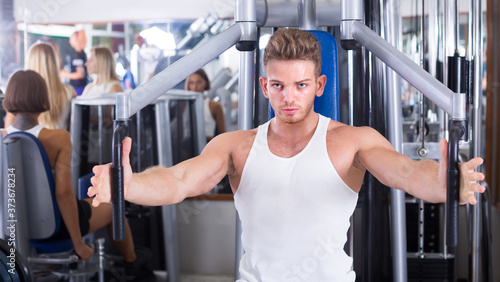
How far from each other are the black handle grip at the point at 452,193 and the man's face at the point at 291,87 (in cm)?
50

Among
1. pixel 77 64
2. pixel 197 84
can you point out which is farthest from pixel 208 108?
pixel 77 64

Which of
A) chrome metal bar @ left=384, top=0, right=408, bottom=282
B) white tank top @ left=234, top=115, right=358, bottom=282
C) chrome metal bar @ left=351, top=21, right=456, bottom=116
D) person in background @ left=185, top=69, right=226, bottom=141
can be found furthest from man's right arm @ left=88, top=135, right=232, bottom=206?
person in background @ left=185, top=69, right=226, bottom=141

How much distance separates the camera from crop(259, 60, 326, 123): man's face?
156cm

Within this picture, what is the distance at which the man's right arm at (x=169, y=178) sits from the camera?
1.25 metres

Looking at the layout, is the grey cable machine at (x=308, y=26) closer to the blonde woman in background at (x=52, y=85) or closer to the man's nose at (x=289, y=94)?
the man's nose at (x=289, y=94)

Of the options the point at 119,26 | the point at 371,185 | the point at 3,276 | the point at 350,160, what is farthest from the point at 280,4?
the point at 119,26

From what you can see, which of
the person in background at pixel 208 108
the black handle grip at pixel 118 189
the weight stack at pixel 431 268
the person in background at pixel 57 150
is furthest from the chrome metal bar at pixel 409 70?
the person in background at pixel 208 108

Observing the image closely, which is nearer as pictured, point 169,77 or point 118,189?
point 118,189

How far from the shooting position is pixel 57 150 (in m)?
3.35

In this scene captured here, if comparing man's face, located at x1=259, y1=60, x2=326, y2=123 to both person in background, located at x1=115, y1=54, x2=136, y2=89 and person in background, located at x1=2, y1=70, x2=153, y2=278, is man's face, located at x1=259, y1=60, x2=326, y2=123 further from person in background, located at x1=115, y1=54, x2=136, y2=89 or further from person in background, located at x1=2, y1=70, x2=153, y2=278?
person in background, located at x1=115, y1=54, x2=136, y2=89

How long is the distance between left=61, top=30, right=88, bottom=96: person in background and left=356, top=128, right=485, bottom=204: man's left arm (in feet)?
9.04

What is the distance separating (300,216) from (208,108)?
245 cm

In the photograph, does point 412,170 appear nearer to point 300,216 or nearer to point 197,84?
point 300,216

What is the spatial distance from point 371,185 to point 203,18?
7.15ft
